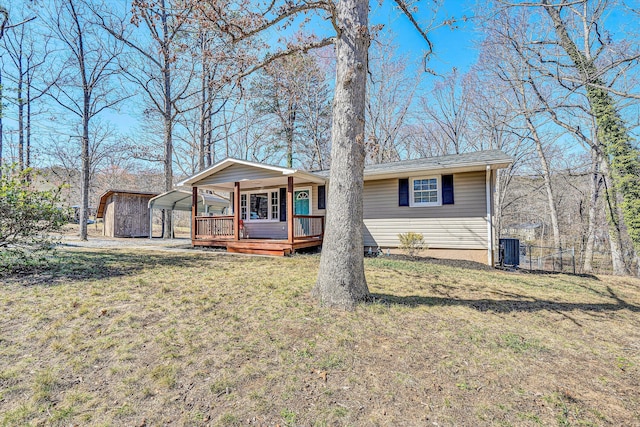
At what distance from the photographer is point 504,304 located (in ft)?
14.7

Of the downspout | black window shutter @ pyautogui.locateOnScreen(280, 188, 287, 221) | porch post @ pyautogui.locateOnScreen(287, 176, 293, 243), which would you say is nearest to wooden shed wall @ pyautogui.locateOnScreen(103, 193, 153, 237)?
black window shutter @ pyautogui.locateOnScreen(280, 188, 287, 221)

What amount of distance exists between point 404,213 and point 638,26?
7.29 meters

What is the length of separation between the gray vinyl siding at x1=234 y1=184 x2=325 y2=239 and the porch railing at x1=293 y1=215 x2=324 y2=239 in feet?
1.98

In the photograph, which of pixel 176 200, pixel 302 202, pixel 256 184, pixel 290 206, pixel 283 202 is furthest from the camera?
pixel 176 200

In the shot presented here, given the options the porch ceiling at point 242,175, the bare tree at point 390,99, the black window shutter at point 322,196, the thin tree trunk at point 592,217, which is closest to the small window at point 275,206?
the porch ceiling at point 242,175

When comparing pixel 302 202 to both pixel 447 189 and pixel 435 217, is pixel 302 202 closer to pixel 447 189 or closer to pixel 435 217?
pixel 435 217

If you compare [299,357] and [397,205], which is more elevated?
[397,205]

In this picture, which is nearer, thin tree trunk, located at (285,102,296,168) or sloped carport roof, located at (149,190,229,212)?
sloped carport roof, located at (149,190,229,212)

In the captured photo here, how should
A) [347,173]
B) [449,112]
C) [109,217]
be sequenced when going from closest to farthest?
[347,173]
[109,217]
[449,112]

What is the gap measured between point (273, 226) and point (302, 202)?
1593 mm

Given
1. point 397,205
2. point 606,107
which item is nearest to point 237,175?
point 397,205

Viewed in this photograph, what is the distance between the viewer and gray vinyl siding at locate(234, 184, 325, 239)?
11391mm

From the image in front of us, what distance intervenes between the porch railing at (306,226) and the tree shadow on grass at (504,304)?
582 cm

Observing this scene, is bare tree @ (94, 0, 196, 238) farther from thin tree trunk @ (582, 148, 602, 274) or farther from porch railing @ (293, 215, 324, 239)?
thin tree trunk @ (582, 148, 602, 274)
